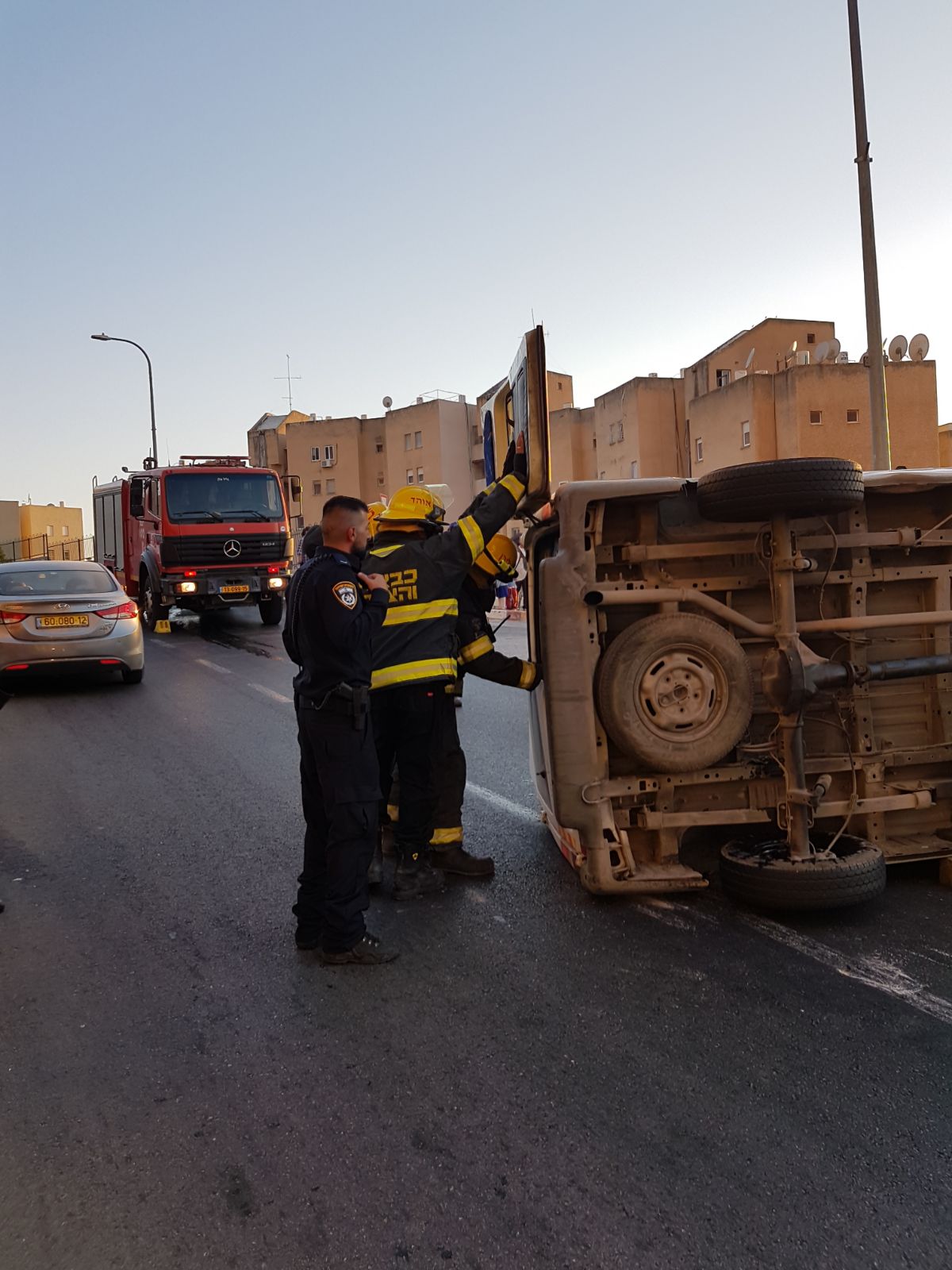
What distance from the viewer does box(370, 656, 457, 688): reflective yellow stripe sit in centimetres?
463

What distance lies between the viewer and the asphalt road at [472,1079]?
2342 millimetres

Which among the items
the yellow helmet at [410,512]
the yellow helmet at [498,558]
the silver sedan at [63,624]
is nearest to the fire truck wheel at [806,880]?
the yellow helmet at [498,558]

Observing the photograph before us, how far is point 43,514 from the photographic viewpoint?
94.1m

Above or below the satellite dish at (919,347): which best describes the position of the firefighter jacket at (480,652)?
below

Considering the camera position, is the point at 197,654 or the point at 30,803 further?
the point at 197,654

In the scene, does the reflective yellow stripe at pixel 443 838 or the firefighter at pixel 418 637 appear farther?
the reflective yellow stripe at pixel 443 838

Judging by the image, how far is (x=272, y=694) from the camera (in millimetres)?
11164

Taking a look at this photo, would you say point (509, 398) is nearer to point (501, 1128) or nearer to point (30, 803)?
point (501, 1128)

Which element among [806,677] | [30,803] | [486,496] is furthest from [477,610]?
[30,803]

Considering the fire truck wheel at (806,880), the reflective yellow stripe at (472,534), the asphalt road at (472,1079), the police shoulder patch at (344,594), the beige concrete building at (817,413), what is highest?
the beige concrete building at (817,413)

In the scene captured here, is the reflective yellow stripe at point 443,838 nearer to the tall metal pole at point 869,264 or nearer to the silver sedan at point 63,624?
the silver sedan at point 63,624

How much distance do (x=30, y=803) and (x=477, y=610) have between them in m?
3.63

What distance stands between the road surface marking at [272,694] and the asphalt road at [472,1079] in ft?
17.9

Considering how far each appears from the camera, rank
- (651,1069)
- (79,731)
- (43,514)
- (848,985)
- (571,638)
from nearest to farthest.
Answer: (651,1069), (848,985), (571,638), (79,731), (43,514)
